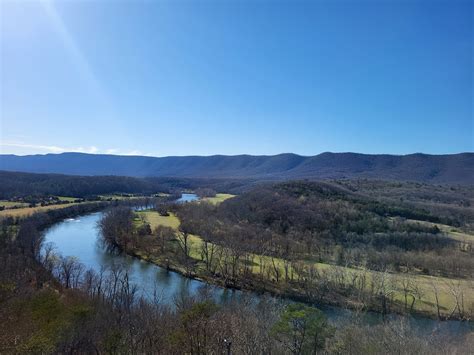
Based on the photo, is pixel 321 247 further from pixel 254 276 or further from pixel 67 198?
pixel 67 198

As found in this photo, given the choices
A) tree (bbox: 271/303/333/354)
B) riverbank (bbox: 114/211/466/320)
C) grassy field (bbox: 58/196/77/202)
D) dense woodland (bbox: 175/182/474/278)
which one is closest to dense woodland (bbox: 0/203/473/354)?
tree (bbox: 271/303/333/354)

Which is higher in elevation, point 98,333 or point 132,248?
point 98,333

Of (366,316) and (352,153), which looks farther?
(352,153)

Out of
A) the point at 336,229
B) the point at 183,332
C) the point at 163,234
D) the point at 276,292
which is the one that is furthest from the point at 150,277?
the point at 336,229

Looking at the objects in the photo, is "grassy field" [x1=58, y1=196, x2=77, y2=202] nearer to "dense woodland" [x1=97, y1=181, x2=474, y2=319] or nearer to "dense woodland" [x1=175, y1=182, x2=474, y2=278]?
"dense woodland" [x1=97, y1=181, x2=474, y2=319]

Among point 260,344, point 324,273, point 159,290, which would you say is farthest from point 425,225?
point 260,344

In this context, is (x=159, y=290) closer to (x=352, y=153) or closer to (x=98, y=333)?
(x=98, y=333)
